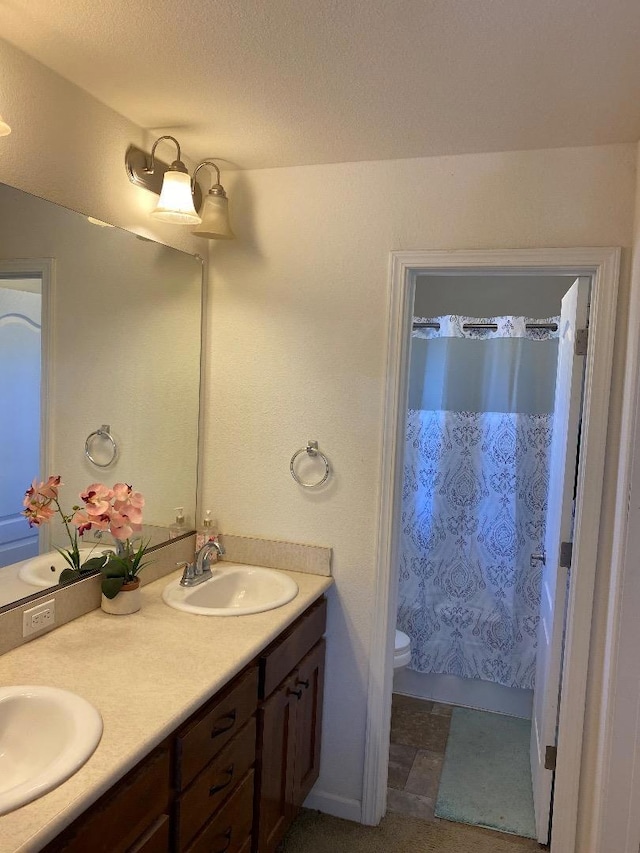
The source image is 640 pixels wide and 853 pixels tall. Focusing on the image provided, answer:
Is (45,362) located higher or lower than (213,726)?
higher

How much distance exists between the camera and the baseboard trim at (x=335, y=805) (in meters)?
2.39

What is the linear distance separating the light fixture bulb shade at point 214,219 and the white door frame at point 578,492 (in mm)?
611

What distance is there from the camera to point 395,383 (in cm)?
227

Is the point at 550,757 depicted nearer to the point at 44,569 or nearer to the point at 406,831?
the point at 406,831

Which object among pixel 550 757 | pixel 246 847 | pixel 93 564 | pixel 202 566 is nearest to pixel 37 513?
pixel 93 564

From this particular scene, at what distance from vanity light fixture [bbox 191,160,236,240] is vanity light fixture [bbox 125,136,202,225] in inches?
4.1

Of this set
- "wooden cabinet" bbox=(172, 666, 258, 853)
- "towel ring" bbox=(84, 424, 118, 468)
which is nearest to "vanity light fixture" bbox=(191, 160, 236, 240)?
"towel ring" bbox=(84, 424, 118, 468)

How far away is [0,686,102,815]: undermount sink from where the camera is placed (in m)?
1.29

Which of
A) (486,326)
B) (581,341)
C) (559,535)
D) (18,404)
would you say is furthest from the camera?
(486,326)

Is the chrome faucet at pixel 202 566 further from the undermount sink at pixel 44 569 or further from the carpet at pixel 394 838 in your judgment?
the carpet at pixel 394 838

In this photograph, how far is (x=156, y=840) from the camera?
137cm

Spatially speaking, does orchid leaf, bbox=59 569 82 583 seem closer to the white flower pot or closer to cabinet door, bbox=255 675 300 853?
the white flower pot

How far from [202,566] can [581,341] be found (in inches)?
60.1

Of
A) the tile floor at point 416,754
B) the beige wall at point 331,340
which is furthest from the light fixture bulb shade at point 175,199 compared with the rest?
the tile floor at point 416,754
